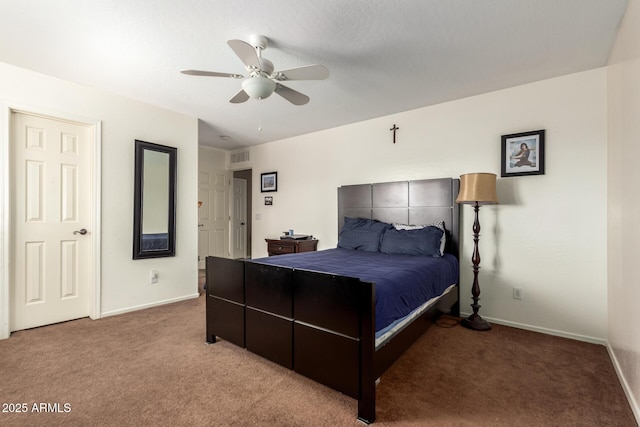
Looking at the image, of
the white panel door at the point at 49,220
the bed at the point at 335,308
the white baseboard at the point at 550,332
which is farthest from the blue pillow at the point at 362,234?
the white panel door at the point at 49,220

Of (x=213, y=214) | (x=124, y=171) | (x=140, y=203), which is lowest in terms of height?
(x=213, y=214)

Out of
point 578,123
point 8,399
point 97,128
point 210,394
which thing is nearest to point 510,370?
point 210,394

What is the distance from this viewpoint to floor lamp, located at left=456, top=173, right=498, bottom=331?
2840 mm

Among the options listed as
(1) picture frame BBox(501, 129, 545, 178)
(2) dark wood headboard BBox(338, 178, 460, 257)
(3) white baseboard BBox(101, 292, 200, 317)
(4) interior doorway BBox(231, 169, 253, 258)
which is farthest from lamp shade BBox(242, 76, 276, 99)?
(4) interior doorway BBox(231, 169, 253, 258)

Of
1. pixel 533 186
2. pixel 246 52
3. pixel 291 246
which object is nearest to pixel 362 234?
pixel 291 246

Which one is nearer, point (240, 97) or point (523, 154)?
point (240, 97)

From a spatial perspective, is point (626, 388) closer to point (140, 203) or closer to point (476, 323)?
point (476, 323)

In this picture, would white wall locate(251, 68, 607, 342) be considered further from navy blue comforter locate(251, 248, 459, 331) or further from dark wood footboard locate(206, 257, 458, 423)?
dark wood footboard locate(206, 257, 458, 423)

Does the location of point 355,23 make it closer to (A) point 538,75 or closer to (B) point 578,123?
(A) point 538,75

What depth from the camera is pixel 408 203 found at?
369cm

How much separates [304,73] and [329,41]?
1.34ft

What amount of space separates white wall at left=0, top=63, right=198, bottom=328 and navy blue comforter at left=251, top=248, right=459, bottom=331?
1.91 meters

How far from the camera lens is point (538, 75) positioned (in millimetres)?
2820

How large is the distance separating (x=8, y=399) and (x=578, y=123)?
4.78m
